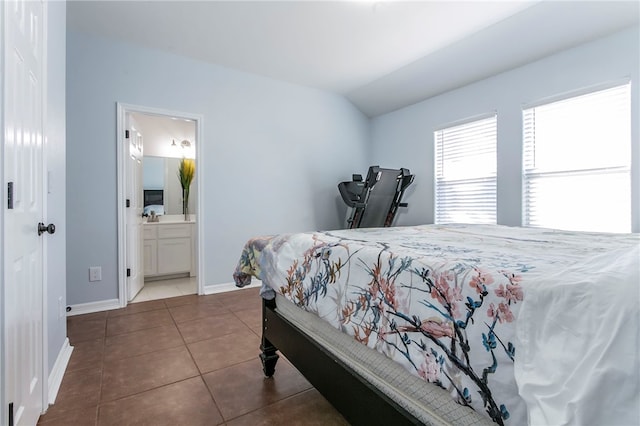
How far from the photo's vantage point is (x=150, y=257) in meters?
4.22

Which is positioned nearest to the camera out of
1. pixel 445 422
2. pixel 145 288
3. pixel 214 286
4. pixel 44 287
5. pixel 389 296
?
pixel 445 422

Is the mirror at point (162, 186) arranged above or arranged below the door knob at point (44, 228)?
above

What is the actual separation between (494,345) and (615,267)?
1.02 ft

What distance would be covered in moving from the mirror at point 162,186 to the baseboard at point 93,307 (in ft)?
6.17

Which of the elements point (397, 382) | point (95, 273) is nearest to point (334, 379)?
point (397, 382)

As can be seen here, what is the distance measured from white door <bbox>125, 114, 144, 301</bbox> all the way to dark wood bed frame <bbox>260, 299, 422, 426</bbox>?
2261mm

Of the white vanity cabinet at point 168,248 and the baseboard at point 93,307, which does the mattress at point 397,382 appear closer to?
the baseboard at point 93,307

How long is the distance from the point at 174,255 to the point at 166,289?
2.36 feet

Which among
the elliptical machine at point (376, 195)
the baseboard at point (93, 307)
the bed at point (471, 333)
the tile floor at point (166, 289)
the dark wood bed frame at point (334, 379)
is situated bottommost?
the tile floor at point (166, 289)

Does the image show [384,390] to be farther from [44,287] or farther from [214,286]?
[214,286]

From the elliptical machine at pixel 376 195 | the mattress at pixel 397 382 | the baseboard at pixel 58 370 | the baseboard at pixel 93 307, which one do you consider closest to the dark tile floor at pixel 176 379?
the baseboard at pixel 58 370

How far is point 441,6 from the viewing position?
2.56 meters

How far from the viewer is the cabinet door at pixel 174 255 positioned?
14.1ft

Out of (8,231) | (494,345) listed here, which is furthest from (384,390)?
(8,231)
